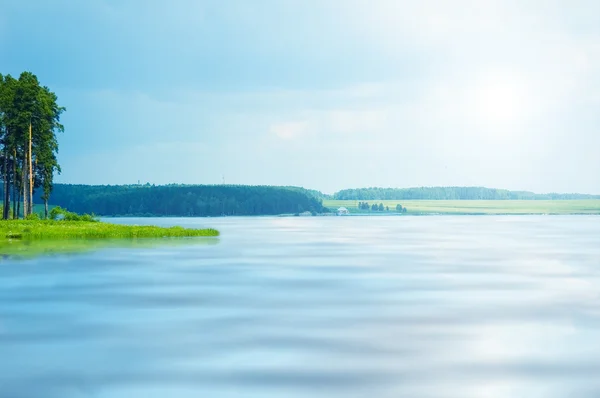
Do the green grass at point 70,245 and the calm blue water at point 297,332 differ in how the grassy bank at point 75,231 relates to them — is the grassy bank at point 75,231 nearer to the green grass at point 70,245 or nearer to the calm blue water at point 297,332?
the green grass at point 70,245

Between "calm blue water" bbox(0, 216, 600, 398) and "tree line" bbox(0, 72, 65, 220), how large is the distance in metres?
38.9

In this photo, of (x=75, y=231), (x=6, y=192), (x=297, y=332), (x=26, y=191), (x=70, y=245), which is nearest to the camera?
(x=297, y=332)

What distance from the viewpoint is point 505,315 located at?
2067cm

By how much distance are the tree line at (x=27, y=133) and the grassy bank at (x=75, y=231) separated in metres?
8.89

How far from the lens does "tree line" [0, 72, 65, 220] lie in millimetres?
70250

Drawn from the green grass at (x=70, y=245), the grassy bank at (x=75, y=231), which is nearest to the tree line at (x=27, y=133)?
the grassy bank at (x=75, y=231)

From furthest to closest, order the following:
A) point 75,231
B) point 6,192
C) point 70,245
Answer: point 6,192
point 75,231
point 70,245

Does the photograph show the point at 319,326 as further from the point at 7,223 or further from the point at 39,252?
the point at 7,223

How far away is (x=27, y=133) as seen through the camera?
70438mm

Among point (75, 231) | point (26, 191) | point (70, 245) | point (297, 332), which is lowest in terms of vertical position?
point (297, 332)

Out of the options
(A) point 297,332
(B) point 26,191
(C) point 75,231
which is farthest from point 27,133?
(A) point 297,332

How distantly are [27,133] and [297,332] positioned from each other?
58.5 m

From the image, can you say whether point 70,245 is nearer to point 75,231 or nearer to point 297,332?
point 75,231

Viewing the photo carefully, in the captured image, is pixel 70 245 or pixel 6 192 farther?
pixel 6 192
